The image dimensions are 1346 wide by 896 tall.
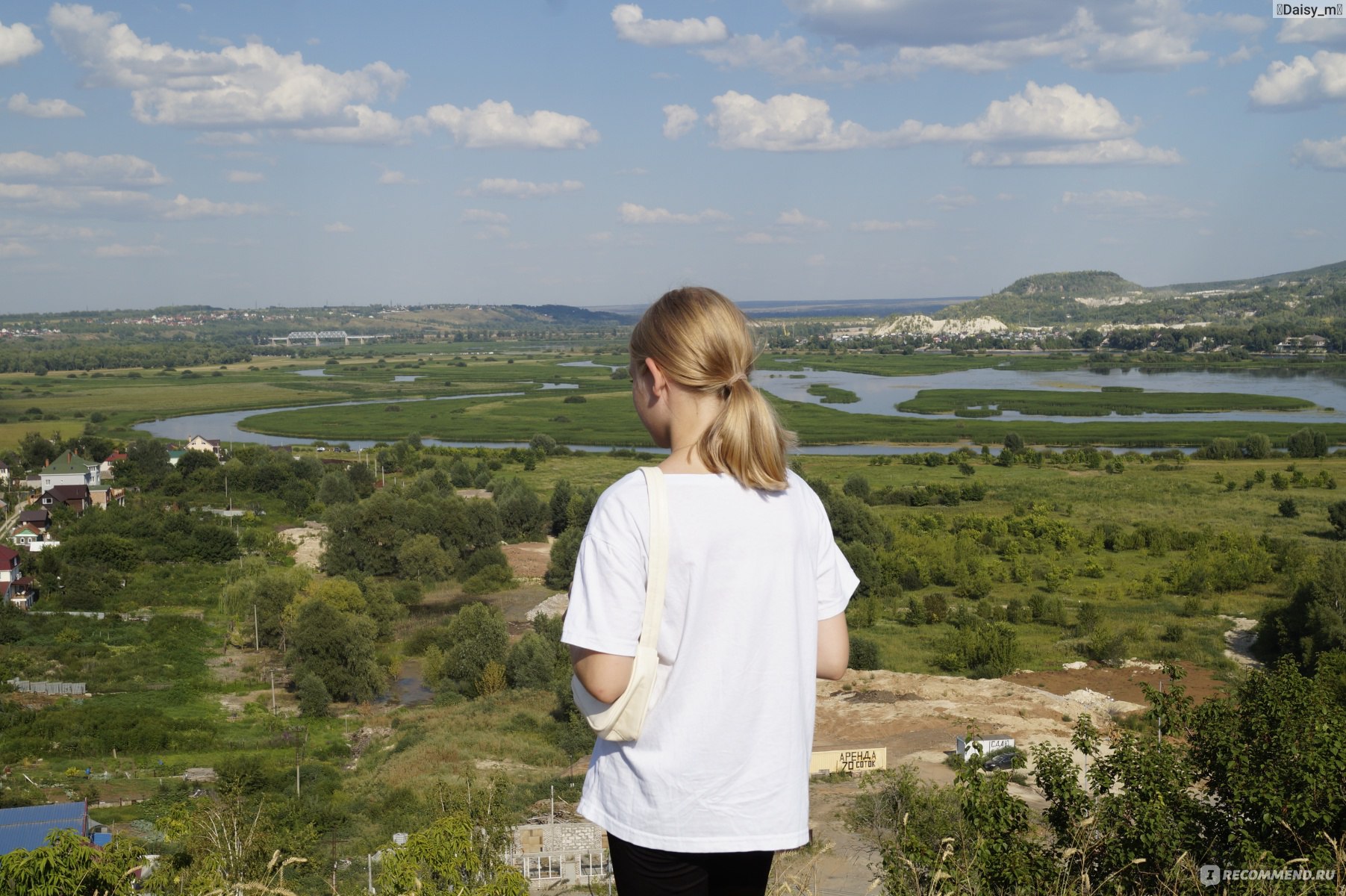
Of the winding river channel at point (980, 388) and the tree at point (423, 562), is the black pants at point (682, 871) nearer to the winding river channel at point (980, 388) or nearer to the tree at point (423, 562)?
the tree at point (423, 562)

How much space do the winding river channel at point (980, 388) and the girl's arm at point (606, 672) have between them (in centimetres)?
4631

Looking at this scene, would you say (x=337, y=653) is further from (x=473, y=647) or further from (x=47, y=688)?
(x=47, y=688)

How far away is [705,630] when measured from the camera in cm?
141

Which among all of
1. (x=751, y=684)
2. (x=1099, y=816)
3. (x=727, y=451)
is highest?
(x=727, y=451)

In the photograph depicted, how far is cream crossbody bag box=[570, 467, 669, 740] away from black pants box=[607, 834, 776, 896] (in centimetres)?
18

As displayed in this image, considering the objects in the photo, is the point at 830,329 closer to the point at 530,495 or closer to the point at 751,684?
the point at 530,495

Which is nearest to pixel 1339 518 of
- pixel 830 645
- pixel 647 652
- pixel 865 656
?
pixel 865 656

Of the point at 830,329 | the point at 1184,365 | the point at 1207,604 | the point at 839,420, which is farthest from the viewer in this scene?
the point at 830,329

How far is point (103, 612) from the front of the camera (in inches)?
942

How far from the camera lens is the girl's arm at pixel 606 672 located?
4.52 feet

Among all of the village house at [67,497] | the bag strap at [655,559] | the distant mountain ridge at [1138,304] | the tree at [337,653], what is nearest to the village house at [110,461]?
the village house at [67,497]

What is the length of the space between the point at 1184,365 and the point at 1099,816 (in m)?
93.0

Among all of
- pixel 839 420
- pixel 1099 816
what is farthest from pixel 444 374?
pixel 1099 816

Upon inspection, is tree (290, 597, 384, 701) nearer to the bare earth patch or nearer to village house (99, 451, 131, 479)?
the bare earth patch
